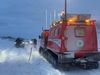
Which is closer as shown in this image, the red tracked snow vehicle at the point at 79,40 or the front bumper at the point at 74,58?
the front bumper at the point at 74,58

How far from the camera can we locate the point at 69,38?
19.8 m

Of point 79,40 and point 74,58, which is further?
point 79,40

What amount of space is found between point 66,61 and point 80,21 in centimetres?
241

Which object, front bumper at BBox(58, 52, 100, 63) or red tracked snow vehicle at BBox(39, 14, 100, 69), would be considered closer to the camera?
front bumper at BBox(58, 52, 100, 63)

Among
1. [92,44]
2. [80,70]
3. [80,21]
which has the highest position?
[80,21]

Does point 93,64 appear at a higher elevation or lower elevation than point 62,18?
lower

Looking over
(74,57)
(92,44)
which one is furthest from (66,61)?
(92,44)

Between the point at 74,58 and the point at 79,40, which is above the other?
the point at 79,40

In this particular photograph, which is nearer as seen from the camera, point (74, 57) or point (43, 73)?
point (43, 73)

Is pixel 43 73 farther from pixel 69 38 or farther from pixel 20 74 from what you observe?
pixel 69 38

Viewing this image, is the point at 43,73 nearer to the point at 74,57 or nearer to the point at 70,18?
the point at 74,57

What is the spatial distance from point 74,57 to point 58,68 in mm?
1388

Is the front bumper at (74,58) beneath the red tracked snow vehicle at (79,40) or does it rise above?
beneath

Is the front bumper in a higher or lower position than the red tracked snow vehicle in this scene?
lower
